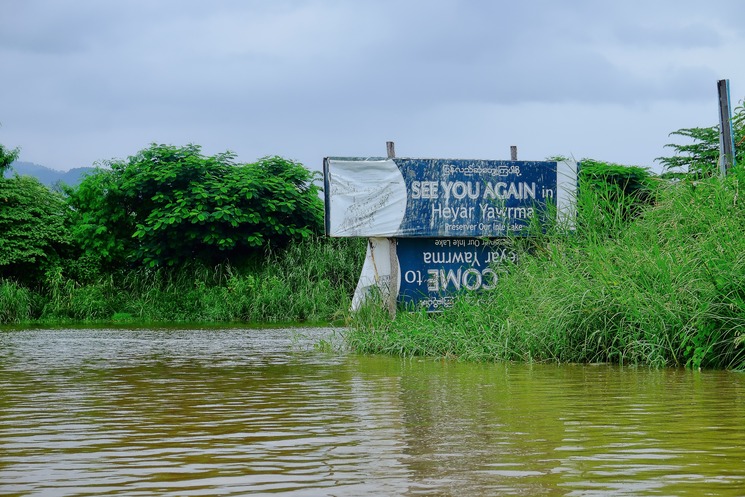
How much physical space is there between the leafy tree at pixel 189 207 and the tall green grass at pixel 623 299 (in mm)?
15768

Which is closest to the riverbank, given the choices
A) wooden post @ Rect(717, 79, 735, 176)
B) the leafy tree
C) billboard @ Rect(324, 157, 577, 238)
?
billboard @ Rect(324, 157, 577, 238)

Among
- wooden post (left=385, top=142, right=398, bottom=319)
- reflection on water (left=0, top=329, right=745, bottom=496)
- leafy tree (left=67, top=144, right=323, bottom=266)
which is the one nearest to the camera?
reflection on water (left=0, top=329, right=745, bottom=496)

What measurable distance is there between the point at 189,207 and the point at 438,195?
14.5 metres

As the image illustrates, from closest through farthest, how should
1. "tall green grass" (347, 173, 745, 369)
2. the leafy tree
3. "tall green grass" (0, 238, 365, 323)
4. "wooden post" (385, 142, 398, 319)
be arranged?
"tall green grass" (347, 173, 745, 369) → "wooden post" (385, 142, 398, 319) → "tall green grass" (0, 238, 365, 323) → the leafy tree

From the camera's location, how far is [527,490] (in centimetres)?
381

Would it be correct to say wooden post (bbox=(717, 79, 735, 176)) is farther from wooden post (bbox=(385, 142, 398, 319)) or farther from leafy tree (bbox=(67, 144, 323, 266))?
leafy tree (bbox=(67, 144, 323, 266))

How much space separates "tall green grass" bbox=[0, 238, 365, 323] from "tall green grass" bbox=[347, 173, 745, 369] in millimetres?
11665

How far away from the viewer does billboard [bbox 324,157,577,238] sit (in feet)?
48.9

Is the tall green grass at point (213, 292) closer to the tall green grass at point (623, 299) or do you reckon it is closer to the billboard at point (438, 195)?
the billboard at point (438, 195)

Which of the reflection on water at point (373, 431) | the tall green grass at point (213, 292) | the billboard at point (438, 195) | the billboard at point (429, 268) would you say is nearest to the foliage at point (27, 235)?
the tall green grass at point (213, 292)

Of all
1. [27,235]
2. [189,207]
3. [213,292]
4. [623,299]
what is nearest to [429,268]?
[623,299]

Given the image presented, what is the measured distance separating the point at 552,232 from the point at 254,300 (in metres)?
13.2

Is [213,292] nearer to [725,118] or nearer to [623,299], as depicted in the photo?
[725,118]

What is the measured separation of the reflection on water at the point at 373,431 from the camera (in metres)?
4.04
